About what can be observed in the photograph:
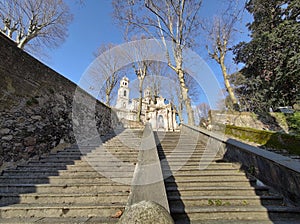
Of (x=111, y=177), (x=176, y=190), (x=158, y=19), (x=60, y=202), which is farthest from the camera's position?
(x=158, y=19)

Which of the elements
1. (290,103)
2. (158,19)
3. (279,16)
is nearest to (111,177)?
(158,19)

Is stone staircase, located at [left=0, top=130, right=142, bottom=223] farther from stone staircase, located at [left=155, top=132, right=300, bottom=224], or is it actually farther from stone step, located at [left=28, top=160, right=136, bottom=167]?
stone staircase, located at [left=155, top=132, right=300, bottom=224]

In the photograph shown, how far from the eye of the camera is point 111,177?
271cm

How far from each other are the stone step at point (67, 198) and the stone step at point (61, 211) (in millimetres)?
209

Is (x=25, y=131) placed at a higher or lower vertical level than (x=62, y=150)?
higher

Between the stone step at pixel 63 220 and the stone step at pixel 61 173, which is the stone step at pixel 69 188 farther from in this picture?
the stone step at pixel 63 220

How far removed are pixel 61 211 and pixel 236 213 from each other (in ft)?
6.97

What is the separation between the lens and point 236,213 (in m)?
1.79

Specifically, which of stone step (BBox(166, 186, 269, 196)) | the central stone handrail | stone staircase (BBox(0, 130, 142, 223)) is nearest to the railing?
stone step (BBox(166, 186, 269, 196))

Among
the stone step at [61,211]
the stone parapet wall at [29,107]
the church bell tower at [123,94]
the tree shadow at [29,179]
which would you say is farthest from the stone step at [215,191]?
the church bell tower at [123,94]

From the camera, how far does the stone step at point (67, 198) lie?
6.90 feet

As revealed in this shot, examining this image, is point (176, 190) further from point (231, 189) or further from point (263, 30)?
point (263, 30)

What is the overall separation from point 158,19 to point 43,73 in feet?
23.4

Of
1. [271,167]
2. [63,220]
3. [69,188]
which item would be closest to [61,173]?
[69,188]
